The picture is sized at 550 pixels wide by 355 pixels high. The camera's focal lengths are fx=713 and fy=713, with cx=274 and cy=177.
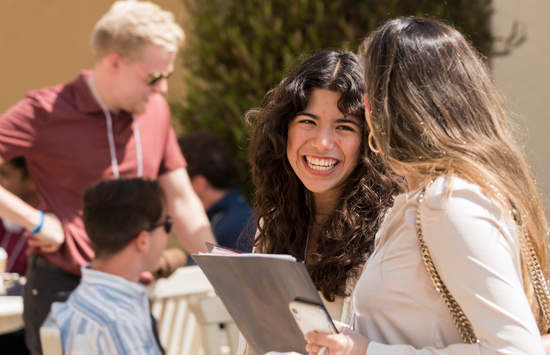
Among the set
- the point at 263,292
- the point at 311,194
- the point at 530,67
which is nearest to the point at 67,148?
the point at 311,194

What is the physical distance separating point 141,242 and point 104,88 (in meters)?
0.66

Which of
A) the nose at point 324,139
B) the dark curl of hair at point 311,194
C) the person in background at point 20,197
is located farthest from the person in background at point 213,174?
the nose at point 324,139

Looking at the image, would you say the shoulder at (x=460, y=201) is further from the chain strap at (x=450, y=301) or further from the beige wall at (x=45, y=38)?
the beige wall at (x=45, y=38)

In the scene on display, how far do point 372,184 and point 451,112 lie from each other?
585 millimetres

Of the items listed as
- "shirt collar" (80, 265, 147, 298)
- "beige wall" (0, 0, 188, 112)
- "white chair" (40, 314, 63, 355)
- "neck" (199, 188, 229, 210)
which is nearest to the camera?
"white chair" (40, 314, 63, 355)

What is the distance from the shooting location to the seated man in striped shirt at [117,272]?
254cm

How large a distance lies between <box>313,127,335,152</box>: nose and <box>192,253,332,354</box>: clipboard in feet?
1.62

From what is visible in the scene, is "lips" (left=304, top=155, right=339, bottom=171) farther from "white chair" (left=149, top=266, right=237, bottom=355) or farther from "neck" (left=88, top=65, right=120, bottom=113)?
"neck" (left=88, top=65, right=120, bottom=113)

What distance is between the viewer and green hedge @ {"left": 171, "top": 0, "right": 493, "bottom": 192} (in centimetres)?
407

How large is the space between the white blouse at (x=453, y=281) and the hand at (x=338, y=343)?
0.02 m

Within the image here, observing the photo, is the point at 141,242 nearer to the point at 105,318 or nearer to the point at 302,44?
the point at 105,318

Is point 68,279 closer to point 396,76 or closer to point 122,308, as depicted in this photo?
point 122,308

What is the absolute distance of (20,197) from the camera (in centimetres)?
376

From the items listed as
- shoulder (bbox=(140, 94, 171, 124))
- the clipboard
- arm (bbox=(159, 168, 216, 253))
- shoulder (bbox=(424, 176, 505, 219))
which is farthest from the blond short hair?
shoulder (bbox=(424, 176, 505, 219))
